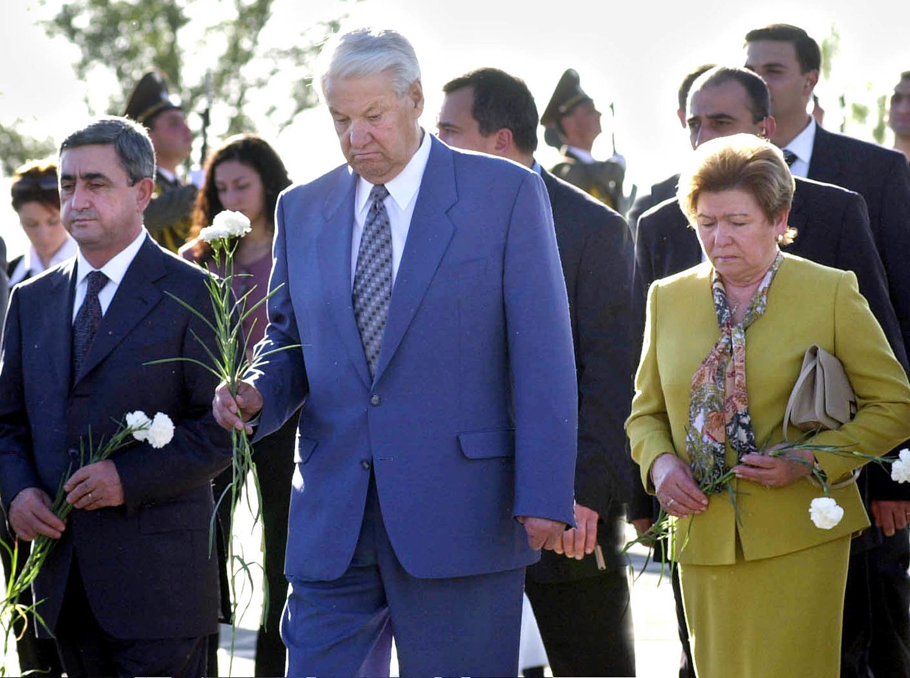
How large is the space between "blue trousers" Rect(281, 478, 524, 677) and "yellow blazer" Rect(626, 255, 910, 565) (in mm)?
629

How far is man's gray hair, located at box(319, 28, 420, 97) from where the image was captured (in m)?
4.73

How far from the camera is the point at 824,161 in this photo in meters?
6.43

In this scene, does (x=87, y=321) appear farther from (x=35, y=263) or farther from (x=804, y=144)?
(x=35, y=263)

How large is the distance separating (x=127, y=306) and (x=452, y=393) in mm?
1327

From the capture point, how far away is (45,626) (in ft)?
17.7

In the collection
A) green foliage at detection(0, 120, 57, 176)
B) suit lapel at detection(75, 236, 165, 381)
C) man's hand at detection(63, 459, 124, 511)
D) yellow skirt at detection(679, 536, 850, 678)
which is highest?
suit lapel at detection(75, 236, 165, 381)

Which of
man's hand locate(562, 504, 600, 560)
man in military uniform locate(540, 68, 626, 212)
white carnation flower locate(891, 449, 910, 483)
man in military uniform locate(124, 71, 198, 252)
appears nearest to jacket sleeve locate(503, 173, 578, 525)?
man's hand locate(562, 504, 600, 560)

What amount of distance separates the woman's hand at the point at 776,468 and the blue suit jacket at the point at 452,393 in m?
0.50

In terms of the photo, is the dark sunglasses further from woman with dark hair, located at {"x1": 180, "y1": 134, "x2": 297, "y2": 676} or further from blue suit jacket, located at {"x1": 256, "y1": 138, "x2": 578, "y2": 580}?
blue suit jacket, located at {"x1": 256, "y1": 138, "x2": 578, "y2": 580}

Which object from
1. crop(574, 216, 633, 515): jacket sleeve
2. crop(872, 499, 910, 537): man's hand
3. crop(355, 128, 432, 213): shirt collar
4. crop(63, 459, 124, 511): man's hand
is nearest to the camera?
crop(355, 128, 432, 213): shirt collar

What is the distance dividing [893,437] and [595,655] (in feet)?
4.96

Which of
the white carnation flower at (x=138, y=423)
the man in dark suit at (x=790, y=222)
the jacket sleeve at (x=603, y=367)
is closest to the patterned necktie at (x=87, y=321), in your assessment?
the white carnation flower at (x=138, y=423)

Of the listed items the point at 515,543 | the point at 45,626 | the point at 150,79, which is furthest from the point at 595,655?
the point at 150,79

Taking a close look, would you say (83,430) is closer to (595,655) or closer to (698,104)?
(595,655)
